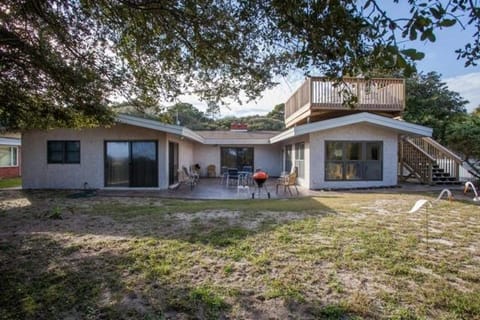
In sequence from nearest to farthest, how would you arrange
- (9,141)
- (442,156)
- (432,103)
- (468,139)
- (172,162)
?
(468,139)
(172,162)
(442,156)
(9,141)
(432,103)

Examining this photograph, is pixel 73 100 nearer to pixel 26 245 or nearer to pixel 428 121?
pixel 26 245

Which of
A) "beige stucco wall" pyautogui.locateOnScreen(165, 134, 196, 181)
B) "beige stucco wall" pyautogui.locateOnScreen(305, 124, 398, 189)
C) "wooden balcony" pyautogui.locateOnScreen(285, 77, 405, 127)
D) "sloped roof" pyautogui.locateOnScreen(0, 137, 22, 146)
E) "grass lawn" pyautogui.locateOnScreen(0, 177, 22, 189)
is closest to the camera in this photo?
"beige stucco wall" pyautogui.locateOnScreen(305, 124, 398, 189)

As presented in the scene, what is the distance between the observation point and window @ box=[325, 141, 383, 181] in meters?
12.2

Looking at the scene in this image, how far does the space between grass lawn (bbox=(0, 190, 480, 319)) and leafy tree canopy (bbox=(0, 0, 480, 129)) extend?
2.19 metres

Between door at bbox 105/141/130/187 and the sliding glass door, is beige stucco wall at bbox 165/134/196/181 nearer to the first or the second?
the sliding glass door

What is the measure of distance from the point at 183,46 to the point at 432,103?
84.3ft

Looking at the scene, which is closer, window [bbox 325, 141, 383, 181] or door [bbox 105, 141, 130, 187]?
door [bbox 105, 141, 130, 187]

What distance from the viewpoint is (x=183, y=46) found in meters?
4.55

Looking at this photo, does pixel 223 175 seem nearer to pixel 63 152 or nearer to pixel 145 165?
pixel 145 165

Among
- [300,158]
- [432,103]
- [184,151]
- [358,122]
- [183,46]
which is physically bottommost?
[300,158]

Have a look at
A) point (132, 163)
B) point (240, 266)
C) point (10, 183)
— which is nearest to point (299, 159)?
point (132, 163)

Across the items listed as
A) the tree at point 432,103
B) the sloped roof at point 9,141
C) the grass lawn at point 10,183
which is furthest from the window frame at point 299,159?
the sloped roof at point 9,141

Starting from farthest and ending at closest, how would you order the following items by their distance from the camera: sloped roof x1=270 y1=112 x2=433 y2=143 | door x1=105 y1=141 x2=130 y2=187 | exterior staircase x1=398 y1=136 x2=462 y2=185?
exterior staircase x1=398 y1=136 x2=462 y2=185 < door x1=105 y1=141 x2=130 y2=187 < sloped roof x1=270 y1=112 x2=433 y2=143

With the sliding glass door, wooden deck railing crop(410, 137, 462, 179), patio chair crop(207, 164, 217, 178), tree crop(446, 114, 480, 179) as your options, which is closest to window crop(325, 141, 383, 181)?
tree crop(446, 114, 480, 179)
